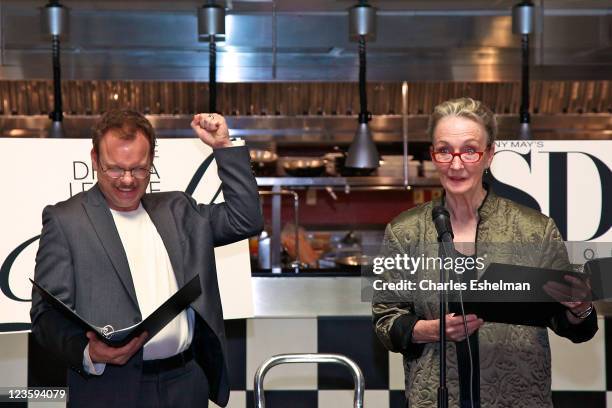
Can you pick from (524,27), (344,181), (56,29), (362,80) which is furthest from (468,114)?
(344,181)

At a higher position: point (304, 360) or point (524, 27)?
point (524, 27)

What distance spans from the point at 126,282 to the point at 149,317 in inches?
8.4

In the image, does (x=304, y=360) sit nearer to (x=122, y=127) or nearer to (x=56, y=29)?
(x=122, y=127)

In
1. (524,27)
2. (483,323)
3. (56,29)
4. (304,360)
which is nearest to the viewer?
(483,323)

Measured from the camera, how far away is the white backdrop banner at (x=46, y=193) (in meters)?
3.00

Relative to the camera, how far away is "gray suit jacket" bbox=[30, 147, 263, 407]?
2.07 meters

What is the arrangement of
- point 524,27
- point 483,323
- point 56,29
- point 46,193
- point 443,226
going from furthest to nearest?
1. point 524,27
2. point 56,29
3. point 46,193
4. point 483,323
5. point 443,226

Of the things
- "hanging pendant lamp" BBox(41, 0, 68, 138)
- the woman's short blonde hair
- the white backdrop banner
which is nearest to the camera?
the woman's short blonde hair

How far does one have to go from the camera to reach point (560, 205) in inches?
129

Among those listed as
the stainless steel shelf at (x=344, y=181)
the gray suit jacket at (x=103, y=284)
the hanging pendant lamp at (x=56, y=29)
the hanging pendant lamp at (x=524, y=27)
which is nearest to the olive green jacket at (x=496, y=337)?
the gray suit jacket at (x=103, y=284)

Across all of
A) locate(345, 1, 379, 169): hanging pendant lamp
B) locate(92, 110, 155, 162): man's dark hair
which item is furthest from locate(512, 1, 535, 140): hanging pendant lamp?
locate(92, 110, 155, 162): man's dark hair

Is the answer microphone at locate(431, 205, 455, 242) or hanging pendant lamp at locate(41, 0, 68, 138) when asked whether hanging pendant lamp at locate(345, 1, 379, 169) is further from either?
microphone at locate(431, 205, 455, 242)

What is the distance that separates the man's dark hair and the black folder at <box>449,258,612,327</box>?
825 mm

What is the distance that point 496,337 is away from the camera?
2.13 metres
